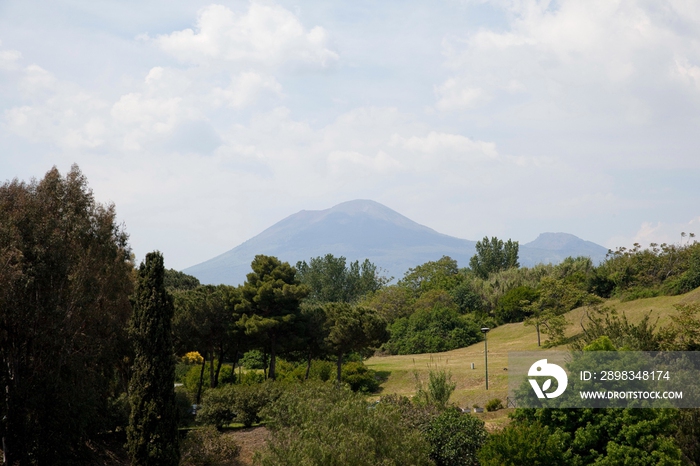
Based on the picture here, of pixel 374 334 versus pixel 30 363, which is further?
pixel 374 334

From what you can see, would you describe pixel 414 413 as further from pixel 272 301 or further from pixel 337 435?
pixel 272 301

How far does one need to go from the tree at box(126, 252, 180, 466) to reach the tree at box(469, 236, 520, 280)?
7021cm

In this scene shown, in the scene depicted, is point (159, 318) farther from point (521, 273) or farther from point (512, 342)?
point (521, 273)

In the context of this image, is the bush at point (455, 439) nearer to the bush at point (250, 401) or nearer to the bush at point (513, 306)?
the bush at point (250, 401)

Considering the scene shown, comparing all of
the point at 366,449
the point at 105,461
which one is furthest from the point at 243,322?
the point at 366,449

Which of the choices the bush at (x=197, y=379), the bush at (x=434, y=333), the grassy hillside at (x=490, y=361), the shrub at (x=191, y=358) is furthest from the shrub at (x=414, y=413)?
the bush at (x=434, y=333)

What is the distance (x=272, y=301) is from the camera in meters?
32.6

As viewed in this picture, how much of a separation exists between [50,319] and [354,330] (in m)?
16.6

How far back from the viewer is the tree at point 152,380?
1883 centimetres

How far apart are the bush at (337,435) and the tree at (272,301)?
14.3 m

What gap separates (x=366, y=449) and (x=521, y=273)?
185ft

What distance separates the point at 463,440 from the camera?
18.5 m

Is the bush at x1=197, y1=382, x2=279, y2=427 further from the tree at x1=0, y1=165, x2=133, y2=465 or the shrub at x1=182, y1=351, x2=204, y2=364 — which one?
the shrub at x1=182, y1=351, x2=204, y2=364

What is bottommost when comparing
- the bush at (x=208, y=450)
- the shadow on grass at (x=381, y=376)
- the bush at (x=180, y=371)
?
the bush at (x=208, y=450)
